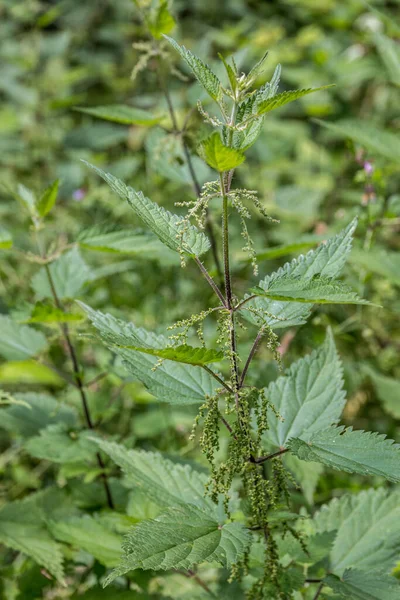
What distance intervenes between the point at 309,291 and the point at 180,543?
0.44m

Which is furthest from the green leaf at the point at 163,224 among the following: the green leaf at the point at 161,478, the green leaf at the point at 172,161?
the green leaf at the point at 172,161

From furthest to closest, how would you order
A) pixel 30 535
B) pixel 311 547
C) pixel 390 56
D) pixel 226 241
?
pixel 390 56 → pixel 30 535 → pixel 311 547 → pixel 226 241

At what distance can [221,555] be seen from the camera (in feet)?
3.13

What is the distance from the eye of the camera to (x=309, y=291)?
937 mm

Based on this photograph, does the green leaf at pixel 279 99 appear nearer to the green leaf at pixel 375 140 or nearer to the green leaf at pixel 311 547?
the green leaf at pixel 311 547

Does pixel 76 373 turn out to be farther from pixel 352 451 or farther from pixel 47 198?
pixel 352 451

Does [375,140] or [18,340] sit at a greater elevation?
[375,140]

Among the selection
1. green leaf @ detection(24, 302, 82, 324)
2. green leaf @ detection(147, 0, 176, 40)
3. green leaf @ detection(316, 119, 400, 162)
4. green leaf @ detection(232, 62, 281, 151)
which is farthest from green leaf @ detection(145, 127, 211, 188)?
green leaf @ detection(232, 62, 281, 151)

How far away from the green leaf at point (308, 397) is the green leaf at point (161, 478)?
18 cm

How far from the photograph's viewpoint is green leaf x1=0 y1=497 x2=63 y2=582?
1423mm

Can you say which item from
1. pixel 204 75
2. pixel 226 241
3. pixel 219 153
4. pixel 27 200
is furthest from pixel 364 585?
pixel 27 200

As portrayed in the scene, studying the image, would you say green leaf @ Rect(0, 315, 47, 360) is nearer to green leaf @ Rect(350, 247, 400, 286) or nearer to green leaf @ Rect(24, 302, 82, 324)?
green leaf @ Rect(24, 302, 82, 324)

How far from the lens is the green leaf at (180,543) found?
92 cm

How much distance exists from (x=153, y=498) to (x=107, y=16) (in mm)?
4892
